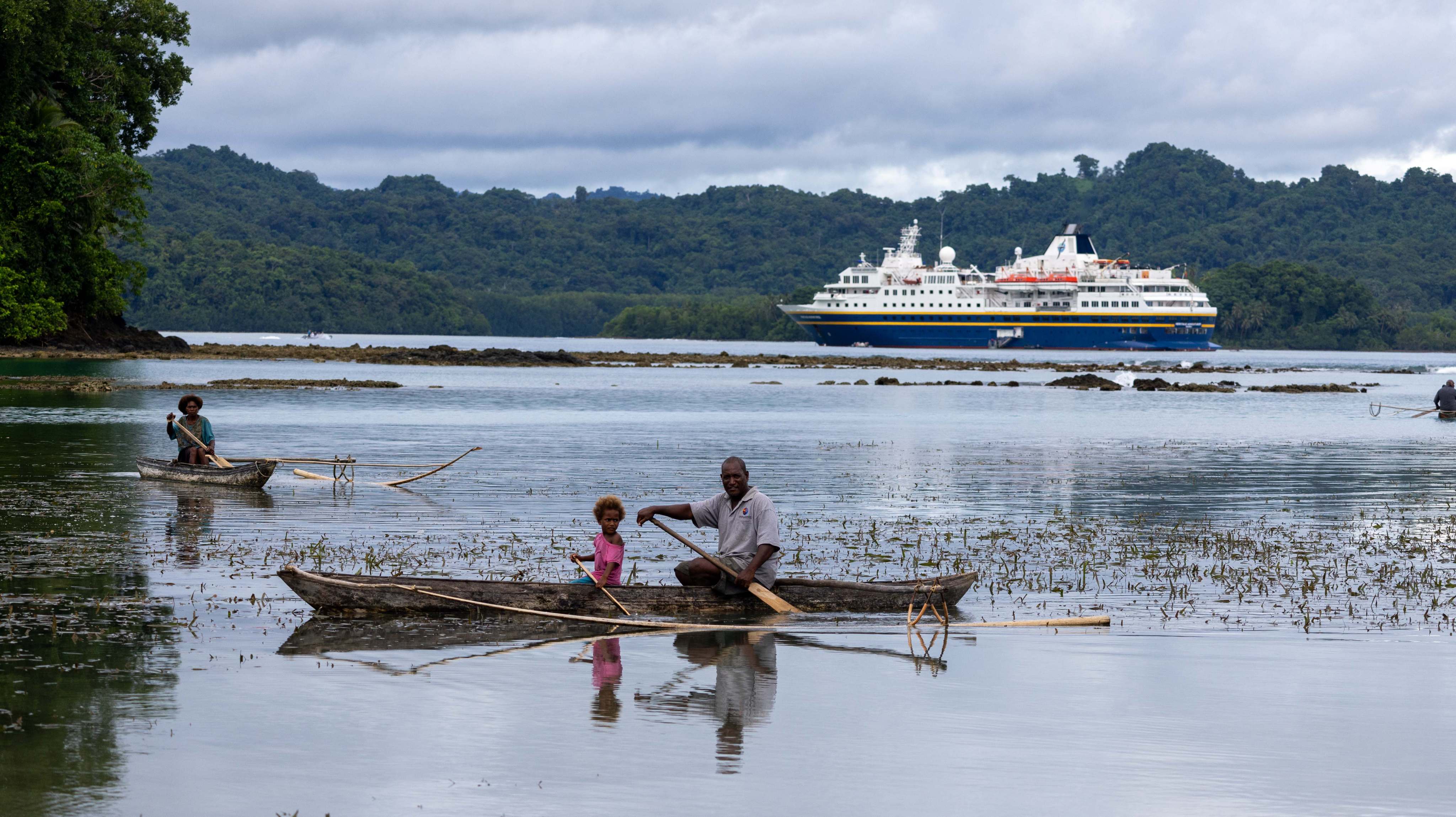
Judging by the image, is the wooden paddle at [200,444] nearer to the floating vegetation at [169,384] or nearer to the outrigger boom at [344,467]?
the outrigger boom at [344,467]

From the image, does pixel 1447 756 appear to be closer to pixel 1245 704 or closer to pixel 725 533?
pixel 1245 704

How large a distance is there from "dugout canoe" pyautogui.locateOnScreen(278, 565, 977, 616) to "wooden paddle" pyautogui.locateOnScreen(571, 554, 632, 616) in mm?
34

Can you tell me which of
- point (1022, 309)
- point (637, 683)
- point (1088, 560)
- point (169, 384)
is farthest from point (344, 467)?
point (1022, 309)

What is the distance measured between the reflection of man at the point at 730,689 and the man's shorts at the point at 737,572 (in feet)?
1.44

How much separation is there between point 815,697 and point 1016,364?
283 ft

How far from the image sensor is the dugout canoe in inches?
484

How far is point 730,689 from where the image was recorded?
34.6 feet

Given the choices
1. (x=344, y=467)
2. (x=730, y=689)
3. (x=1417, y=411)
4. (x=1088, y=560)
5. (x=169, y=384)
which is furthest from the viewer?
(x=1417, y=411)

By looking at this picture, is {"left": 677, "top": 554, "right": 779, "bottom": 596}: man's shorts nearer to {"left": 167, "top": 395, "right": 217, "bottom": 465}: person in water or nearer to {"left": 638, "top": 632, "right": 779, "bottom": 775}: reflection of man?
{"left": 638, "top": 632, "right": 779, "bottom": 775}: reflection of man

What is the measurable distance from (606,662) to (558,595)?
126 cm

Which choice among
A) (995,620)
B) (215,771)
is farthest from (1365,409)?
(215,771)

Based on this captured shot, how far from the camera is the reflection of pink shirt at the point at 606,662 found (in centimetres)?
1076

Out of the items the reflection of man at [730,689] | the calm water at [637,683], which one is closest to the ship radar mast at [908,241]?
the calm water at [637,683]

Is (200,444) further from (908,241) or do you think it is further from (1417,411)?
(908,241)
